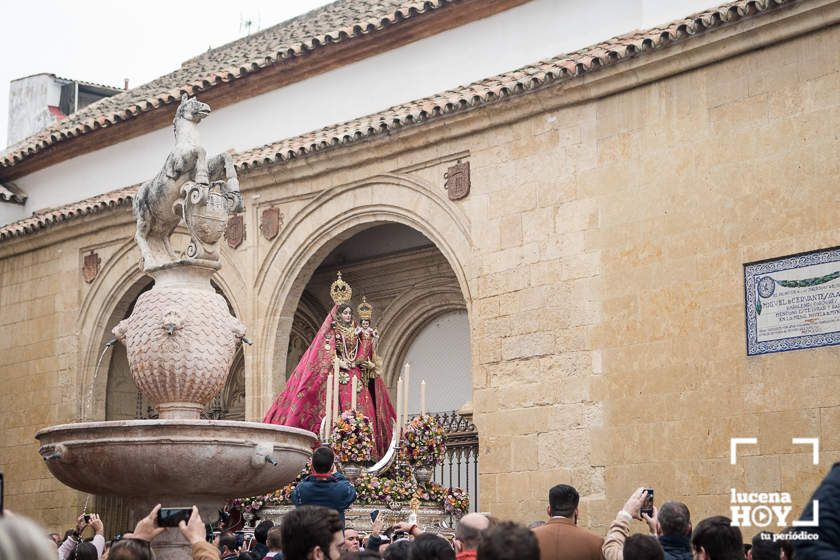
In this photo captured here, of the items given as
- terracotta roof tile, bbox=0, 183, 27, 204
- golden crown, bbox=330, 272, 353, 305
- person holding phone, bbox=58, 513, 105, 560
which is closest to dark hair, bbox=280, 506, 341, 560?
person holding phone, bbox=58, 513, 105, 560

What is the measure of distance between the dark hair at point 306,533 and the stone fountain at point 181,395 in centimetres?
298

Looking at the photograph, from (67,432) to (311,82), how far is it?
9.89 m

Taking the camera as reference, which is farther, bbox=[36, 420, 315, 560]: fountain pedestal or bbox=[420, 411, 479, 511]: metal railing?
bbox=[420, 411, 479, 511]: metal railing

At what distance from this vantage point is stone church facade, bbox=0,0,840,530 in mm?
11250

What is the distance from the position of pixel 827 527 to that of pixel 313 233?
495 inches

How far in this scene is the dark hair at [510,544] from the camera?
132 inches

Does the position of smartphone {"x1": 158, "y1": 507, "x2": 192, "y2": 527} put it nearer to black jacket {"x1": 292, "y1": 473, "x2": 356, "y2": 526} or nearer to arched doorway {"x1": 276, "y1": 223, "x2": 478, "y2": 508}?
black jacket {"x1": 292, "y1": 473, "x2": 356, "y2": 526}

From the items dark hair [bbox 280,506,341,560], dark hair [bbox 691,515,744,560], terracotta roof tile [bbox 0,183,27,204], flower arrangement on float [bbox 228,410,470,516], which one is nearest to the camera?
dark hair [bbox 280,506,341,560]

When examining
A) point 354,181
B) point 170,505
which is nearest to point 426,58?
point 354,181

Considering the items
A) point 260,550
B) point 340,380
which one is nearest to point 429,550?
point 260,550

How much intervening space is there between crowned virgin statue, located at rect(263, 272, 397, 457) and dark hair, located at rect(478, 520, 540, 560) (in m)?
10.5

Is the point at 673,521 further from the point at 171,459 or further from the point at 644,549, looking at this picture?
the point at 171,459

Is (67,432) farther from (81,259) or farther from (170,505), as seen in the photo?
(81,259)

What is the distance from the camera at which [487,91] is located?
13.7 m
